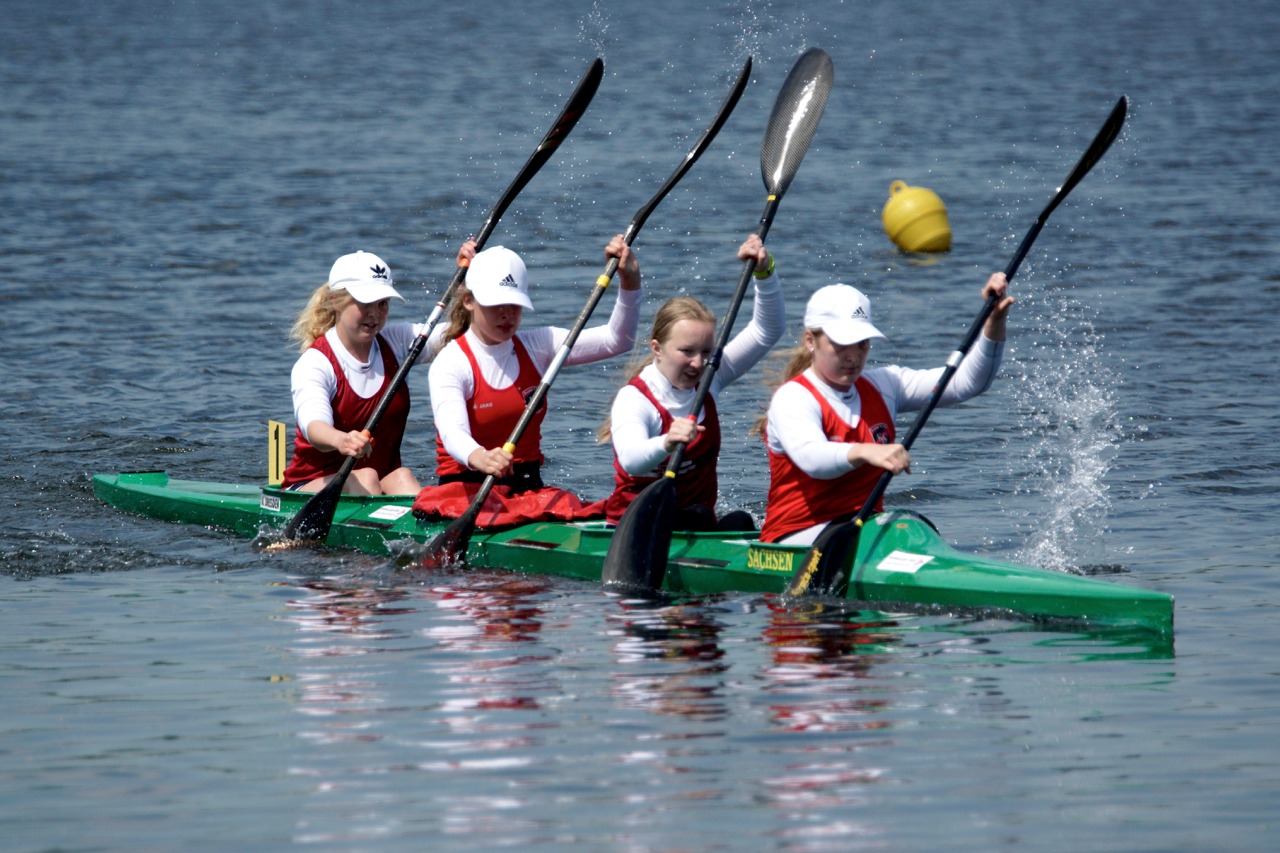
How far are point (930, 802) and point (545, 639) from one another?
2.25m

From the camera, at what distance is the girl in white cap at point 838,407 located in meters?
7.01

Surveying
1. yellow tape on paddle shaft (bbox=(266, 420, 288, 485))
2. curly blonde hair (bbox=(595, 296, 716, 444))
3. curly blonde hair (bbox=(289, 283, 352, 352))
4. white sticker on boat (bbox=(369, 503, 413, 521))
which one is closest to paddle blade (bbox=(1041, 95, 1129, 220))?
curly blonde hair (bbox=(595, 296, 716, 444))

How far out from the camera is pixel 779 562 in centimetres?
727

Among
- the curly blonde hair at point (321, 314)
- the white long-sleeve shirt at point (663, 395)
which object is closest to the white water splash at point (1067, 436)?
the white long-sleeve shirt at point (663, 395)

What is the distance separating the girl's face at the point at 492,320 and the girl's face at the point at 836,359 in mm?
1627

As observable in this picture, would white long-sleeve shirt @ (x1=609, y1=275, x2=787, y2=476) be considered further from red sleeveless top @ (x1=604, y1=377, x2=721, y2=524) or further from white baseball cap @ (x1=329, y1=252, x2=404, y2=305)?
white baseball cap @ (x1=329, y1=252, x2=404, y2=305)

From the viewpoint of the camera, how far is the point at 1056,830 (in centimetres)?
462

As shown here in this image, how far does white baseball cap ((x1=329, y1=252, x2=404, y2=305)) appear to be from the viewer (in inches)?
348

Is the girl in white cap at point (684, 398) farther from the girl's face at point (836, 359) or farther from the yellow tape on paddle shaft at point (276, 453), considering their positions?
the yellow tape on paddle shaft at point (276, 453)

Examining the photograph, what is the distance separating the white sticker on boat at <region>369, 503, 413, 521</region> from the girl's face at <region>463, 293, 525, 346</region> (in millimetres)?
998

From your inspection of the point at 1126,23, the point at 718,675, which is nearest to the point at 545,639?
the point at 718,675

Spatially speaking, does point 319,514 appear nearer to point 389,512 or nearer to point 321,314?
point 389,512

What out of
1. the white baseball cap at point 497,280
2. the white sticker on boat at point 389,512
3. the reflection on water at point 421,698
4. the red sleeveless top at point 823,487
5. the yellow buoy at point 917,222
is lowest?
the reflection on water at point 421,698

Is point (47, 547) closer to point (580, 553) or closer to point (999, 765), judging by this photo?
point (580, 553)
